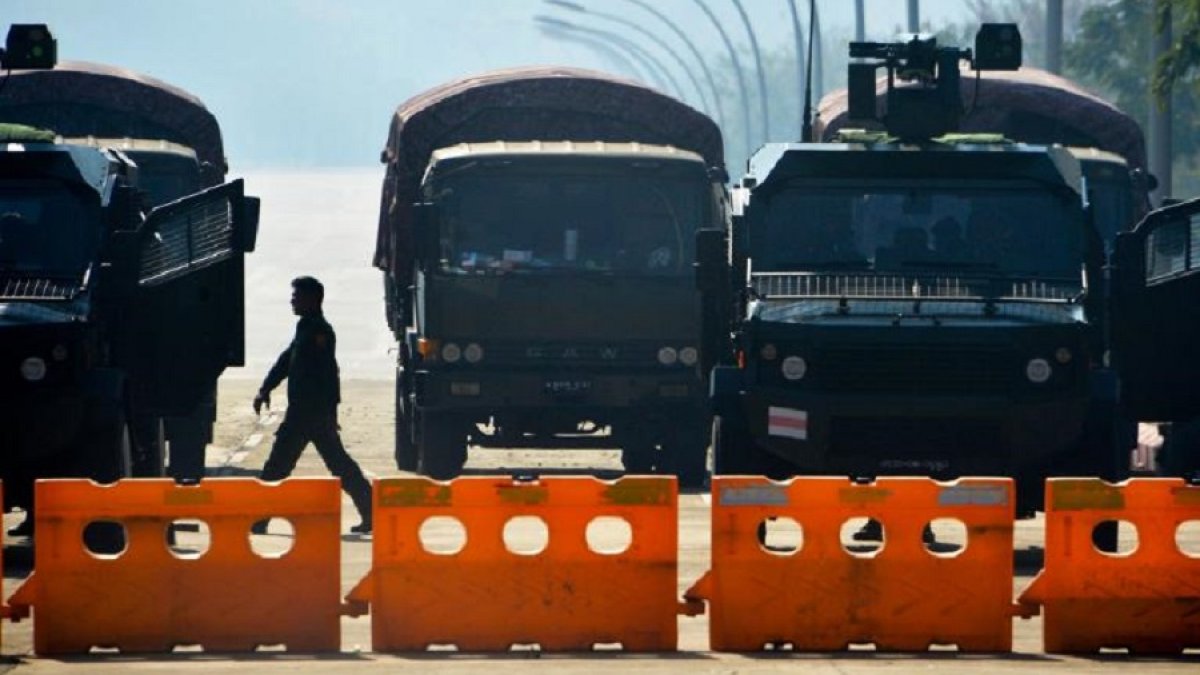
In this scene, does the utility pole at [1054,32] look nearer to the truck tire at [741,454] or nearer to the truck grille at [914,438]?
the truck tire at [741,454]

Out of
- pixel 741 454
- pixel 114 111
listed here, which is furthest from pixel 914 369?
pixel 114 111

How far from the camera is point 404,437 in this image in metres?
26.9

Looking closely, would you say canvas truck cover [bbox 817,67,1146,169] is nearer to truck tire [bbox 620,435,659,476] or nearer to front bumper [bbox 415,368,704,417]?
truck tire [bbox 620,435,659,476]

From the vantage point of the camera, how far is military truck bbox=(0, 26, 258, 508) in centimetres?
1908

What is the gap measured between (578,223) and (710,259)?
5273 mm

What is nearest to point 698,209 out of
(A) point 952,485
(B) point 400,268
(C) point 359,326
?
(B) point 400,268

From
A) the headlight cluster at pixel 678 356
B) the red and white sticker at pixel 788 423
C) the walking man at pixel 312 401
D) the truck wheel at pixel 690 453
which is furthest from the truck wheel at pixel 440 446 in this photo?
the red and white sticker at pixel 788 423

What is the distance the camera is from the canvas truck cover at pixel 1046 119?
2734 centimetres

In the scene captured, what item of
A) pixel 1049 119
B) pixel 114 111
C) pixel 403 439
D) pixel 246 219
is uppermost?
pixel 114 111

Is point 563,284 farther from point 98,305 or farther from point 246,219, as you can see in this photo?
point 98,305

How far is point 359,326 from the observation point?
56469 millimetres

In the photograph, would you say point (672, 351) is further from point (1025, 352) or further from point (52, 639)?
point (52, 639)

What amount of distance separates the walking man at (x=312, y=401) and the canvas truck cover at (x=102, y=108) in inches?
281

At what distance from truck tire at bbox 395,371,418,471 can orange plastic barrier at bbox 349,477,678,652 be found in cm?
1150
